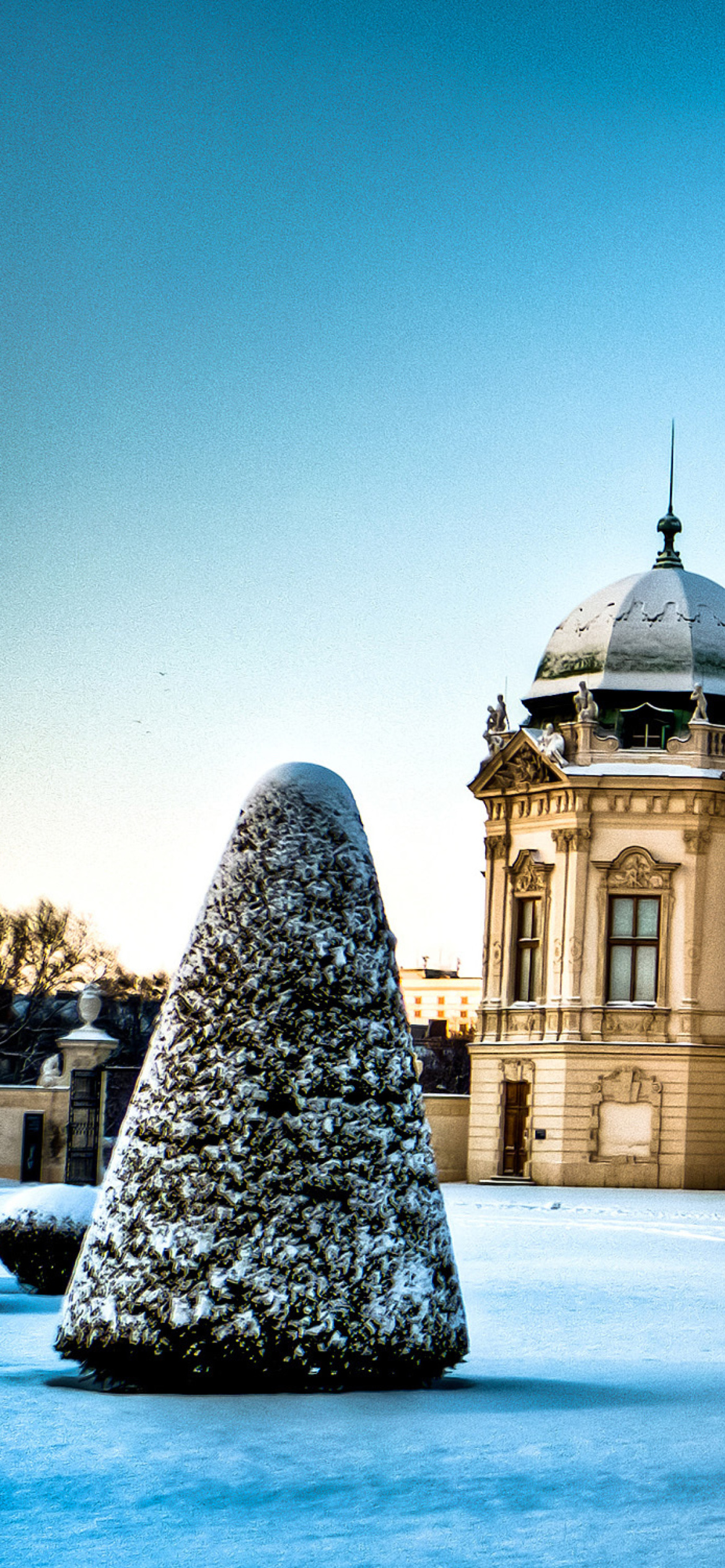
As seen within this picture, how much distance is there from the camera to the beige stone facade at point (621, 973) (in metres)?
40.6

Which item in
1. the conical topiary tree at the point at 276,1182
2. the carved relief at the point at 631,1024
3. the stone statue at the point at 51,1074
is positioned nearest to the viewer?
the conical topiary tree at the point at 276,1182

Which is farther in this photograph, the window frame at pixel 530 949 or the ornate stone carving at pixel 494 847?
the ornate stone carving at pixel 494 847

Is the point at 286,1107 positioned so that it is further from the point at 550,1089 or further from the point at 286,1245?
the point at 550,1089

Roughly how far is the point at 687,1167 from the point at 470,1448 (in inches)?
1319

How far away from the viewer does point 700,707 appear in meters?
41.4

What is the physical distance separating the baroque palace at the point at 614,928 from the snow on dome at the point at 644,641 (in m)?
0.05

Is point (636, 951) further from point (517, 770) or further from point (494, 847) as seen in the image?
point (517, 770)

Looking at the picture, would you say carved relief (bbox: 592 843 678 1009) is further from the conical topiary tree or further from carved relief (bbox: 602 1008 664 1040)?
the conical topiary tree

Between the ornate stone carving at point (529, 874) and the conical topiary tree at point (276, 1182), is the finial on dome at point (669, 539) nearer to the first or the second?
the ornate stone carving at point (529, 874)

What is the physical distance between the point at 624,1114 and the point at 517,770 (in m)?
7.20

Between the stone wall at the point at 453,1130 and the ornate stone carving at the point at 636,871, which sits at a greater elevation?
the ornate stone carving at the point at 636,871

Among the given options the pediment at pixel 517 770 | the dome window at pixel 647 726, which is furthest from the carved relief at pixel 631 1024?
the dome window at pixel 647 726

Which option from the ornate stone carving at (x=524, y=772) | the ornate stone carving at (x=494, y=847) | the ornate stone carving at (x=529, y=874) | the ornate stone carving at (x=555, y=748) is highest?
the ornate stone carving at (x=555, y=748)

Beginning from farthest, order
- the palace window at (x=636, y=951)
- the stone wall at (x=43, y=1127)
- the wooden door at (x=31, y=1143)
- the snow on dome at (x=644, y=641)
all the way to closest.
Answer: the snow on dome at (x=644, y=641)
the palace window at (x=636, y=951)
the wooden door at (x=31, y=1143)
the stone wall at (x=43, y=1127)
